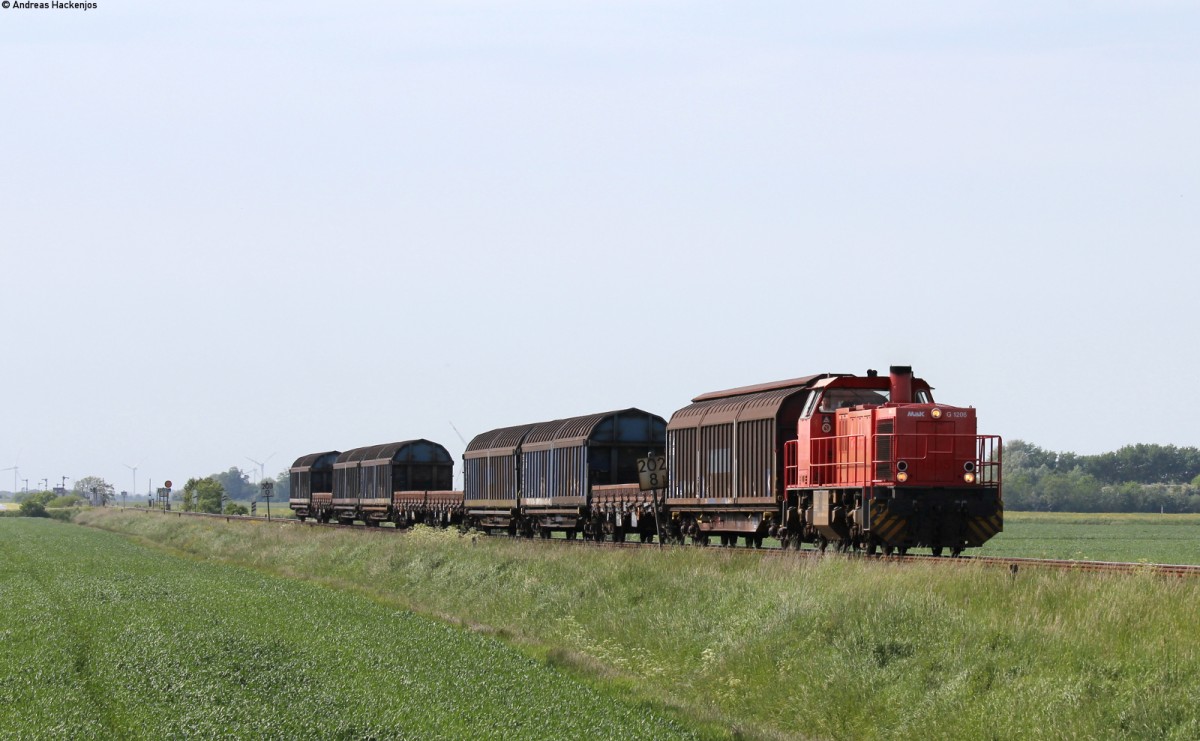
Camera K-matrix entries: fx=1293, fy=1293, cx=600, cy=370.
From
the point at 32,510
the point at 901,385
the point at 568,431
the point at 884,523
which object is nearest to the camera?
the point at 884,523

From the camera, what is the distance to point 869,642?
17.8 m

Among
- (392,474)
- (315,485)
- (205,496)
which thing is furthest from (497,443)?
(205,496)

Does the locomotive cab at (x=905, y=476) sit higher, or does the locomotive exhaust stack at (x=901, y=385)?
the locomotive exhaust stack at (x=901, y=385)

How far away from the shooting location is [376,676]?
61.9 feet

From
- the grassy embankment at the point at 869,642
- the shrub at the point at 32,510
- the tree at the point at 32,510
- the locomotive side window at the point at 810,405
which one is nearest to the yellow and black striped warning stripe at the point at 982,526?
the locomotive side window at the point at 810,405

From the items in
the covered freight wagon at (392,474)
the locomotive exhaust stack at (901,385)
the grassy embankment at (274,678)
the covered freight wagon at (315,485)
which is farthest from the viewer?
the covered freight wagon at (315,485)

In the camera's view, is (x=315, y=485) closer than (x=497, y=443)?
No

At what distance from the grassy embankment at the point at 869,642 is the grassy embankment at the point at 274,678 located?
1.75 meters

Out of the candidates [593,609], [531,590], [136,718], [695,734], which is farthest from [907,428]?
[136,718]

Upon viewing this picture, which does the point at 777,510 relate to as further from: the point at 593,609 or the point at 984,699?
the point at 984,699

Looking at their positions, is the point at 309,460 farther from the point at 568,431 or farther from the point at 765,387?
the point at 765,387

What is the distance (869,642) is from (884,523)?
748 centimetres

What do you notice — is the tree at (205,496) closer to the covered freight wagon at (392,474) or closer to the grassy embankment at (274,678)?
the covered freight wagon at (392,474)

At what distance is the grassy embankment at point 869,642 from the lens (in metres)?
14.5
